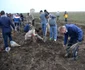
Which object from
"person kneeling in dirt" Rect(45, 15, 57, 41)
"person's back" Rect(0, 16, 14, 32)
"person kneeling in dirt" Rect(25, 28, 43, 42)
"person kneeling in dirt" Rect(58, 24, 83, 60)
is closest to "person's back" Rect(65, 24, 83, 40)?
"person kneeling in dirt" Rect(58, 24, 83, 60)

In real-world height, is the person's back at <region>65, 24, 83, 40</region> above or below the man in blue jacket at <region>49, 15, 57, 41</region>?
above

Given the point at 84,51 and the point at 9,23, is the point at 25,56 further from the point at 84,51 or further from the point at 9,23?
the point at 84,51

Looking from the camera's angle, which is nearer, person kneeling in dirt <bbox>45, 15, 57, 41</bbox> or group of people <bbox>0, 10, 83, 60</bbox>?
group of people <bbox>0, 10, 83, 60</bbox>

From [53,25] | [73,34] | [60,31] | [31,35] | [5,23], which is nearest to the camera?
[60,31]

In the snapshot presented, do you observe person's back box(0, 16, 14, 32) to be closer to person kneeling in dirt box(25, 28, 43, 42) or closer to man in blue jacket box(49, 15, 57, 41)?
person kneeling in dirt box(25, 28, 43, 42)

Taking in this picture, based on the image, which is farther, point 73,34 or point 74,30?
point 73,34

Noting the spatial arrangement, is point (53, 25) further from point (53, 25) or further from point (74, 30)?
point (74, 30)

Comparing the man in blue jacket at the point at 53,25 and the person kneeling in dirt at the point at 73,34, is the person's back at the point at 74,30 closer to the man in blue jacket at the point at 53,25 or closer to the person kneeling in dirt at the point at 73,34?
the person kneeling in dirt at the point at 73,34

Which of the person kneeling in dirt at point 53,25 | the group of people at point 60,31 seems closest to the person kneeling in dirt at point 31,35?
the group of people at point 60,31

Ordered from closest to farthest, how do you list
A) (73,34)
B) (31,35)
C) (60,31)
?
(60,31) → (73,34) → (31,35)

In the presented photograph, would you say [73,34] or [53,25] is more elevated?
[73,34]

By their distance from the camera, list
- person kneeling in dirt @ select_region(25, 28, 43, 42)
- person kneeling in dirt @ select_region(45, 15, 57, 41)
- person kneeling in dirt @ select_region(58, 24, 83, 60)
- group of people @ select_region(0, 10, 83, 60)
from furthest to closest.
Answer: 1. person kneeling in dirt @ select_region(45, 15, 57, 41)
2. person kneeling in dirt @ select_region(25, 28, 43, 42)
3. group of people @ select_region(0, 10, 83, 60)
4. person kneeling in dirt @ select_region(58, 24, 83, 60)

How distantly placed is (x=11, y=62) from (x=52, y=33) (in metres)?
4.47

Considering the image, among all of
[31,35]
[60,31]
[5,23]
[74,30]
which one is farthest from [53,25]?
[60,31]
